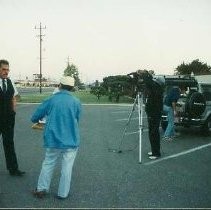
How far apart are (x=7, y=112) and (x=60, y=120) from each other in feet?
5.71

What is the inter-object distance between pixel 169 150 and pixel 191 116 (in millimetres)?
2950

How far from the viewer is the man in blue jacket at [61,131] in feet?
20.1

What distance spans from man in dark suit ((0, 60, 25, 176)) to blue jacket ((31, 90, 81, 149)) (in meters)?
1.43

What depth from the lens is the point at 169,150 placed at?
1077 cm

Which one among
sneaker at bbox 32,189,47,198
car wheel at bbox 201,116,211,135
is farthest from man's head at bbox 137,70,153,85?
car wheel at bbox 201,116,211,135

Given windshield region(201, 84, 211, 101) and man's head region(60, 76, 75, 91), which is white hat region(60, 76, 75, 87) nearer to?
man's head region(60, 76, 75, 91)

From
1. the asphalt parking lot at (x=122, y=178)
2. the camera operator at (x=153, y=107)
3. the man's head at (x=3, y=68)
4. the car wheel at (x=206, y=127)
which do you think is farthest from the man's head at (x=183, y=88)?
the man's head at (x=3, y=68)

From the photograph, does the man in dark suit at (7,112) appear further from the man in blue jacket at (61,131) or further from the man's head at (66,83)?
the man's head at (66,83)

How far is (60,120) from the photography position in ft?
20.1

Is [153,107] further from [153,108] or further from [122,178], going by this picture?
[122,178]

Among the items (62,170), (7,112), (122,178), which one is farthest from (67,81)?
(122,178)

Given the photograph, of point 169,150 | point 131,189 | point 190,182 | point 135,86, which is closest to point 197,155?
point 169,150

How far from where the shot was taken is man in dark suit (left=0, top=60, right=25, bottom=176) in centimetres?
743

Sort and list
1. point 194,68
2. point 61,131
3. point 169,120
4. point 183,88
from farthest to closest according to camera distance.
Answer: point 194,68 < point 183,88 < point 169,120 < point 61,131
